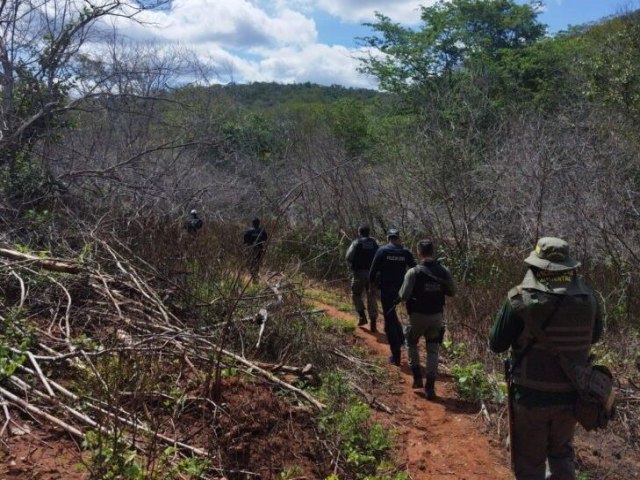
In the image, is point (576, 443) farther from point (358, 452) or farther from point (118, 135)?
point (118, 135)

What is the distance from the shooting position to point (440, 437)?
496cm

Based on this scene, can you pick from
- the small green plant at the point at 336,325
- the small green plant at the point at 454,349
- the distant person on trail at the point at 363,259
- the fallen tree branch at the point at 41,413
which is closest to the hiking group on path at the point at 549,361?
the fallen tree branch at the point at 41,413

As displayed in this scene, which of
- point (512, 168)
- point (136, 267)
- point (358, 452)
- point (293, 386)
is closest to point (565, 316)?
point (358, 452)

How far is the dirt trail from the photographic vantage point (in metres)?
4.45

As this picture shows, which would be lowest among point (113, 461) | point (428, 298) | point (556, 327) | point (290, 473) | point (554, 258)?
point (290, 473)

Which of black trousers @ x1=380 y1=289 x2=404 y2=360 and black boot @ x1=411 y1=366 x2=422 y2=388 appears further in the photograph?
black trousers @ x1=380 y1=289 x2=404 y2=360

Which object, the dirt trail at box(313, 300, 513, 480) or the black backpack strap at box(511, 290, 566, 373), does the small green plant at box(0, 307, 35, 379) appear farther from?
the black backpack strap at box(511, 290, 566, 373)

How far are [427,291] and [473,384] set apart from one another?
103 centimetres

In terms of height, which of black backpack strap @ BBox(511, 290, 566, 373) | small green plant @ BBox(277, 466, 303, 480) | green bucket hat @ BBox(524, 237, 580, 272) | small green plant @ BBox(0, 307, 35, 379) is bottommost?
small green plant @ BBox(277, 466, 303, 480)

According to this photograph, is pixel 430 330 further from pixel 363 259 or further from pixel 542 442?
pixel 363 259

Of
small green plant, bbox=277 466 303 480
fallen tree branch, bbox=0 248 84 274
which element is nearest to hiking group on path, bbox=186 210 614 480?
small green plant, bbox=277 466 303 480

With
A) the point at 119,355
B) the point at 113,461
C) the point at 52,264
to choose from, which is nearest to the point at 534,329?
the point at 113,461

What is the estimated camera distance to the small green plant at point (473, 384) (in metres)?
5.62

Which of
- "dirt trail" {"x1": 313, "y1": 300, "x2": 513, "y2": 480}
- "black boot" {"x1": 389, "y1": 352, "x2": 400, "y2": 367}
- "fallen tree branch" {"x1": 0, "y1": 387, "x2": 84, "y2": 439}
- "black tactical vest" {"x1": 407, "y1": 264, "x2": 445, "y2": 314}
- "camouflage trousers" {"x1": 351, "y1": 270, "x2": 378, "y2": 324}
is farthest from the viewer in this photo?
"camouflage trousers" {"x1": 351, "y1": 270, "x2": 378, "y2": 324}
